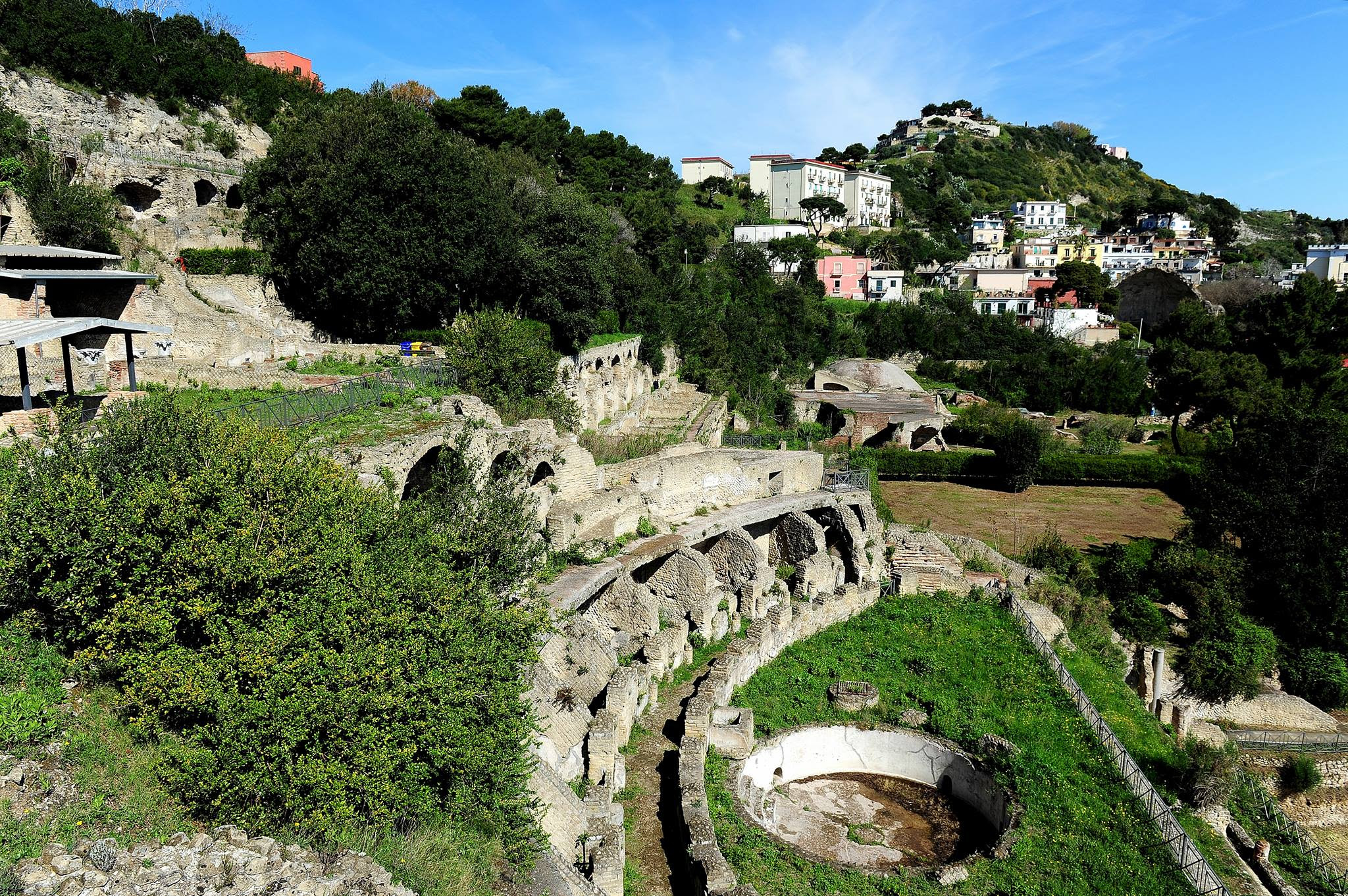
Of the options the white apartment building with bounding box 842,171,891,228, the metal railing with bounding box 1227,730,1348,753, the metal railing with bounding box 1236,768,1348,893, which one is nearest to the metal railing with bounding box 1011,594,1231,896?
the metal railing with bounding box 1236,768,1348,893

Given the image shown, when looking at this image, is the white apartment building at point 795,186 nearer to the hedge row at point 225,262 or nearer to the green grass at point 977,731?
the hedge row at point 225,262

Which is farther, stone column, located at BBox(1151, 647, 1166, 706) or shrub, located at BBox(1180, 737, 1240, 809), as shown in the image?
stone column, located at BBox(1151, 647, 1166, 706)

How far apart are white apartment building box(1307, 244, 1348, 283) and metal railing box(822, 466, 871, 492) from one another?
248ft

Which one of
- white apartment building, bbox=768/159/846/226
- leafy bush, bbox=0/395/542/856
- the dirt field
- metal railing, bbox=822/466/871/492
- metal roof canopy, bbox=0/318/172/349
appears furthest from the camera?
white apartment building, bbox=768/159/846/226

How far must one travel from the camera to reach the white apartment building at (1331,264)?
78.1 m

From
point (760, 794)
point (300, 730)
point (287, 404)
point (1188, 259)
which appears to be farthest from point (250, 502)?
point (1188, 259)

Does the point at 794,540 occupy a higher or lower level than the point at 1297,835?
higher

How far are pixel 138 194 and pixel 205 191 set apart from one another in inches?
91.9

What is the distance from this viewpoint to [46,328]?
11.9 m

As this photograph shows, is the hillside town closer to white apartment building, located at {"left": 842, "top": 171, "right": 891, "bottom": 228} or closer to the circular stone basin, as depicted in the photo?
the circular stone basin

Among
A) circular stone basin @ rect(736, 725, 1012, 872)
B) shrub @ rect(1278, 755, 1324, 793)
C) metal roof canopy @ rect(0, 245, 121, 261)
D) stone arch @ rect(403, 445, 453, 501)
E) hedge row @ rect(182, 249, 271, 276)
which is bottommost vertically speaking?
shrub @ rect(1278, 755, 1324, 793)

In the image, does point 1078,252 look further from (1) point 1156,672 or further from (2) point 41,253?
(2) point 41,253

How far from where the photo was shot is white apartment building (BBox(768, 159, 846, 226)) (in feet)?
290

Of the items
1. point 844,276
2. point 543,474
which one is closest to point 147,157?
point 543,474
